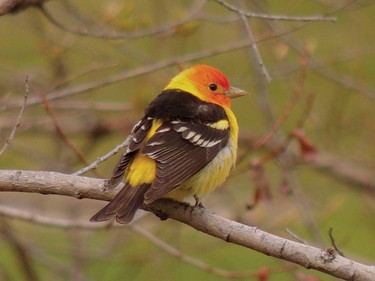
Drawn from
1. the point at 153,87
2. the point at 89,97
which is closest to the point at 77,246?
the point at 153,87

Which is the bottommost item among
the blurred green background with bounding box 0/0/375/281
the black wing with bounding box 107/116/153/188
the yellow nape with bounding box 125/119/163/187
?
the blurred green background with bounding box 0/0/375/281

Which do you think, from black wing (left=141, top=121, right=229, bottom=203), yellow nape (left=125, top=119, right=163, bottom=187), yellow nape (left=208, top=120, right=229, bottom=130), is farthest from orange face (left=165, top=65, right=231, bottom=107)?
yellow nape (left=125, top=119, right=163, bottom=187)

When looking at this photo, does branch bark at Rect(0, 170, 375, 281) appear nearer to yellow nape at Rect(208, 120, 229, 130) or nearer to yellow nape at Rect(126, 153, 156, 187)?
yellow nape at Rect(126, 153, 156, 187)

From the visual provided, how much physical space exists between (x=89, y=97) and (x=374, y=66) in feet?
18.5

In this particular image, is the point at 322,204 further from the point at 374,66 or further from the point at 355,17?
the point at 374,66

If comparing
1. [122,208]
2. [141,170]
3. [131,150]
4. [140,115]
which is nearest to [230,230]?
[122,208]

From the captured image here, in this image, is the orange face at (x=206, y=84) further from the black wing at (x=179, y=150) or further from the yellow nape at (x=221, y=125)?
the black wing at (x=179, y=150)

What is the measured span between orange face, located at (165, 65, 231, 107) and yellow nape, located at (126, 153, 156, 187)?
3.90 feet

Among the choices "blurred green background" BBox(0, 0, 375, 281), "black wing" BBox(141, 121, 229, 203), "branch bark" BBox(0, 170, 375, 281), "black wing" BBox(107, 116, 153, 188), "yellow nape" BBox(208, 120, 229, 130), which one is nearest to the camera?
"branch bark" BBox(0, 170, 375, 281)

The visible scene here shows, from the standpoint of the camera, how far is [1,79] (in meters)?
8.62

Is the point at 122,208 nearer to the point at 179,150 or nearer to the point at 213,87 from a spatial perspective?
the point at 179,150

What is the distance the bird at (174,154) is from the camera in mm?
4934

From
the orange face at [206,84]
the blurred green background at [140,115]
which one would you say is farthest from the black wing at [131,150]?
the orange face at [206,84]

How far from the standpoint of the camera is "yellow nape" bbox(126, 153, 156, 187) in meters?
5.11
